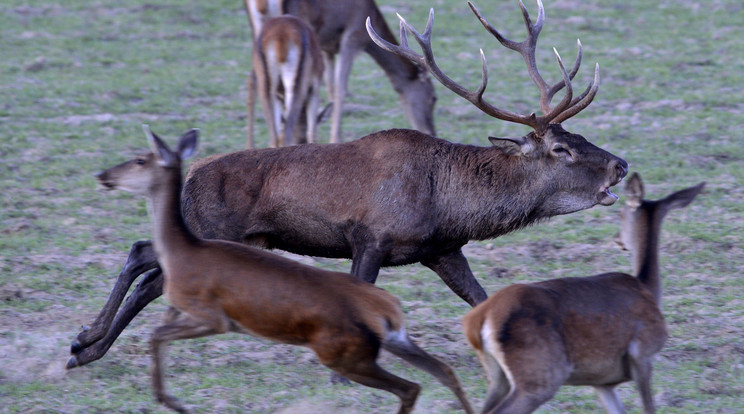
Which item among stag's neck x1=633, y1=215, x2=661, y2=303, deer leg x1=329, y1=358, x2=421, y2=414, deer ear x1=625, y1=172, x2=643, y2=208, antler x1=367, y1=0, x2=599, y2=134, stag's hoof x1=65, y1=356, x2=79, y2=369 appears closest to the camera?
deer leg x1=329, y1=358, x2=421, y2=414

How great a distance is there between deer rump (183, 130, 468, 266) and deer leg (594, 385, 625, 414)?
1250 mm

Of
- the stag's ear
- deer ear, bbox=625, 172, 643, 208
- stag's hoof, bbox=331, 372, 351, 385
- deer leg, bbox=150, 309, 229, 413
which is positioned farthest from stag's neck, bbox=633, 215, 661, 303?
deer leg, bbox=150, 309, 229, 413

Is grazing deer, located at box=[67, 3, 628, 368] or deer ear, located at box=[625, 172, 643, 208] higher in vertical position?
deer ear, located at box=[625, 172, 643, 208]

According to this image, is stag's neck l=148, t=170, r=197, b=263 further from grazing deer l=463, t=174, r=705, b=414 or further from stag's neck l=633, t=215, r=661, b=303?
stag's neck l=633, t=215, r=661, b=303

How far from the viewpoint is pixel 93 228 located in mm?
7902

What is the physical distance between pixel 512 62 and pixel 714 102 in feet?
8.26

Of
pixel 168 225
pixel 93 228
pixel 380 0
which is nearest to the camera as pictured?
pixel 168 225

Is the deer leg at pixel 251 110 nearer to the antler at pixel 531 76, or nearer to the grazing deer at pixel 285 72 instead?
the grazing deer at pixel 285 72

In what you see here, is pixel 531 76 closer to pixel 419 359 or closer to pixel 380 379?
pixel 419 359

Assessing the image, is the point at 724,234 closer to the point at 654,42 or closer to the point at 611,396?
the point at 611,396

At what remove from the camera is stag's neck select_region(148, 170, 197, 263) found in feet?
16.8

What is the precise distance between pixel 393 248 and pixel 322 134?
5.46 meters

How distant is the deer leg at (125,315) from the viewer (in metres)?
5.69

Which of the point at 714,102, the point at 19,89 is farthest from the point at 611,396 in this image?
the point at 19,89
